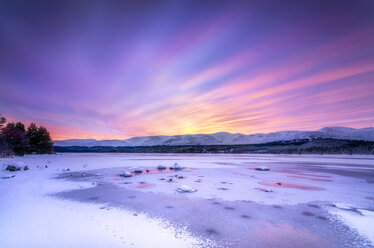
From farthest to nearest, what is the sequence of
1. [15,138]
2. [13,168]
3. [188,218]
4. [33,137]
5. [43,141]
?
[43,141]
[33,137]
[15,138]
[13,168]
[188,218]

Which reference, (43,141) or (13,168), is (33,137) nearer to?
(43,141)

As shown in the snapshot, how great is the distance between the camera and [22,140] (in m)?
35.9

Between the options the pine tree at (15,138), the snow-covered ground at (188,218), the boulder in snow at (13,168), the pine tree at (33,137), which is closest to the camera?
the snow-covered ground at (188,218)

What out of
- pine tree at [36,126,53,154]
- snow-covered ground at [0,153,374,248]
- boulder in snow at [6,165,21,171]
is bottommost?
boulder in snow at [6,165,21,171]

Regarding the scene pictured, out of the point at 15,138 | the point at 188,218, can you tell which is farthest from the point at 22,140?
the point at 188,218

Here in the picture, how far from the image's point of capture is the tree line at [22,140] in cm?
2961

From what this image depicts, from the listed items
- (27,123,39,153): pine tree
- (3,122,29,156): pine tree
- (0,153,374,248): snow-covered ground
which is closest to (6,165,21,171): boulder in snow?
(0,153,374,248): snow-covered ground

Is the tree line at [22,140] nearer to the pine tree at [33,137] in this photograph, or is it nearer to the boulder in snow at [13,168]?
the pine tree at [33,137]

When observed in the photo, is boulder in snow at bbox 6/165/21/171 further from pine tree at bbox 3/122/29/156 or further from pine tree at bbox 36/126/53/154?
pine tree at bbox 36/126/53/154

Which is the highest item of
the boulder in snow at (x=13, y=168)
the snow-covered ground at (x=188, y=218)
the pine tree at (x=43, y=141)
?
the pine tree at (x=43, y=141)

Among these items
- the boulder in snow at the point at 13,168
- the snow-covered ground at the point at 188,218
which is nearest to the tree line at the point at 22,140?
the boulder in snow at the point at 13,168

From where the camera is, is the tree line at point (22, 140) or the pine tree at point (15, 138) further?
the pine tree at point (15, 138)

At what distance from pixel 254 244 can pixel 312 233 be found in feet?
4.43

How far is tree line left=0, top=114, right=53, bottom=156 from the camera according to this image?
2961 centimetres
